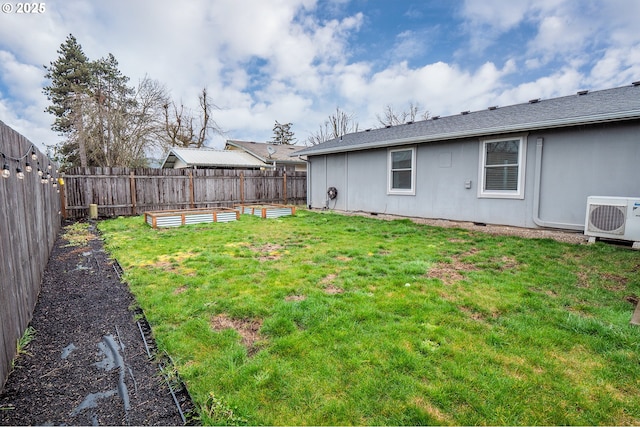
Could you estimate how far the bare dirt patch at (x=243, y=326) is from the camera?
2475mm

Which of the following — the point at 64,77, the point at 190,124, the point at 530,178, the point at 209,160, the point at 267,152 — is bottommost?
the point at 530,178

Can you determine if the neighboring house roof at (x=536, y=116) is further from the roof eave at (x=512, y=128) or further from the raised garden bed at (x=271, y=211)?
the raised garden bed at (x=271, y=211)

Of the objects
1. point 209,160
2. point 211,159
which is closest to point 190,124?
point 211,159

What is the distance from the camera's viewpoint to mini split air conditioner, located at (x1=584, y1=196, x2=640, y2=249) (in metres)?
5.05

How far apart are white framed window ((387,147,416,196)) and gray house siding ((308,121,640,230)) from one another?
0.42 ft

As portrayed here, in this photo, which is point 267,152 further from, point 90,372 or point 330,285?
point 90,372

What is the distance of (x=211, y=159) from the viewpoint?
15883 mm

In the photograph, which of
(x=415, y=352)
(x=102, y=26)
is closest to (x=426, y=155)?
Result: (x=415, y=352)

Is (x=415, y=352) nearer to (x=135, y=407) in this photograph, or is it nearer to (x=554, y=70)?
(x=135, y=407)

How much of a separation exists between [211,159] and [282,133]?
978 inches

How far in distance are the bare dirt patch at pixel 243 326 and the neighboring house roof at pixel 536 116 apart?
642 cm

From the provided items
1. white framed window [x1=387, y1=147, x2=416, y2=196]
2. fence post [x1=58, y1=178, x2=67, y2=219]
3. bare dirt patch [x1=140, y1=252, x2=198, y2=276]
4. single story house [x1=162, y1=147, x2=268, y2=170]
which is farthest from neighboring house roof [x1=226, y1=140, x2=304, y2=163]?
bare dirt patch [x1=140, y1=252, x2=198, y2=276]

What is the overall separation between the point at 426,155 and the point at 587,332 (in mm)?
6413

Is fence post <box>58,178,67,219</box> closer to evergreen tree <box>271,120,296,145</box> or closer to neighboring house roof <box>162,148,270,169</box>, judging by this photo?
neighboring house roof <box>162,148,270,169</box>
